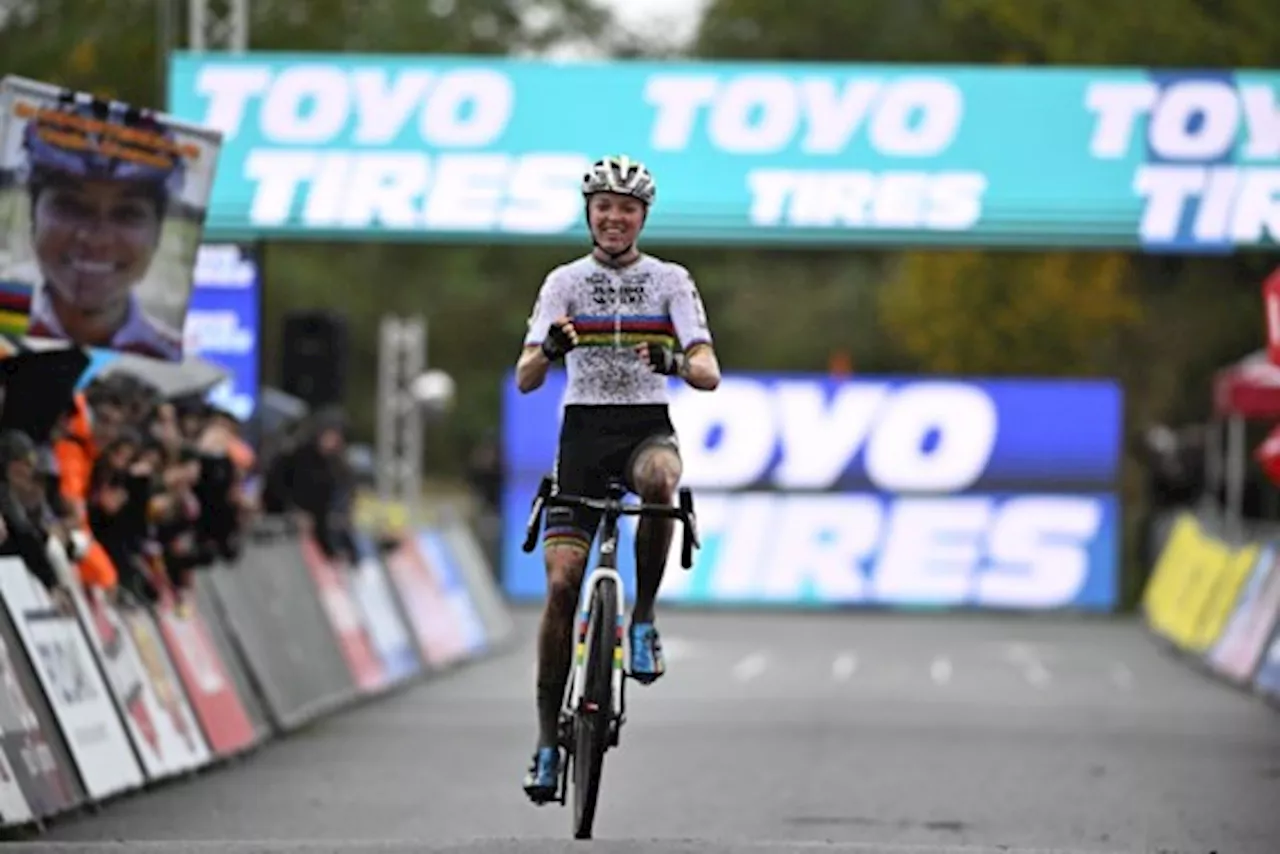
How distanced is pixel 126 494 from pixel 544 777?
236 inches

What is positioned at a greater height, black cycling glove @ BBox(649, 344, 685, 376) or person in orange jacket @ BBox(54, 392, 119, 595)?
black cycling glove @ BBox(649, 344, 685, 376)

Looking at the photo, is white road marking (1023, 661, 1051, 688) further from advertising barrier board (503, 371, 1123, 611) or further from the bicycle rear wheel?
the bicycle rear wheel

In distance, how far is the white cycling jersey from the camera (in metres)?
11.9

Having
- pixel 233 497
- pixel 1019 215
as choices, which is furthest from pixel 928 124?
pixel 233 497

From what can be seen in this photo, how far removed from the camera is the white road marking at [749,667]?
28047 mm

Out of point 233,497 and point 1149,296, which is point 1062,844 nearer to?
point 233,497

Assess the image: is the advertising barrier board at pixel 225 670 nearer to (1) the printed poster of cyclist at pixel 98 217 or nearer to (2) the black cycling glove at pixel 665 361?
(1) the printed poster of cyclist at pixel 98 217

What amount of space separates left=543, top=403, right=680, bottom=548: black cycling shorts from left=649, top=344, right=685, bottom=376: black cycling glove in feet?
0.80

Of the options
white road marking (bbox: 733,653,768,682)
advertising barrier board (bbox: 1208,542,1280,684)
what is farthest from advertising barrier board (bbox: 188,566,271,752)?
advertising barrier board (bbox: 1208,542,1280,684)

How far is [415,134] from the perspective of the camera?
90.9 feet

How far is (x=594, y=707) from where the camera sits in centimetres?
1171

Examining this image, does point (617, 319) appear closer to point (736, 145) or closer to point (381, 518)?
point (736, 145)

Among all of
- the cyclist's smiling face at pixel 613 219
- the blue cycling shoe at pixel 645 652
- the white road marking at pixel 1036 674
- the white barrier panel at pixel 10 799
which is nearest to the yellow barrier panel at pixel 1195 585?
the white road marking at pixel 1036 674

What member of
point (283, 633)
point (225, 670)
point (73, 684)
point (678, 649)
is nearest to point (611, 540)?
point (73, 684)
